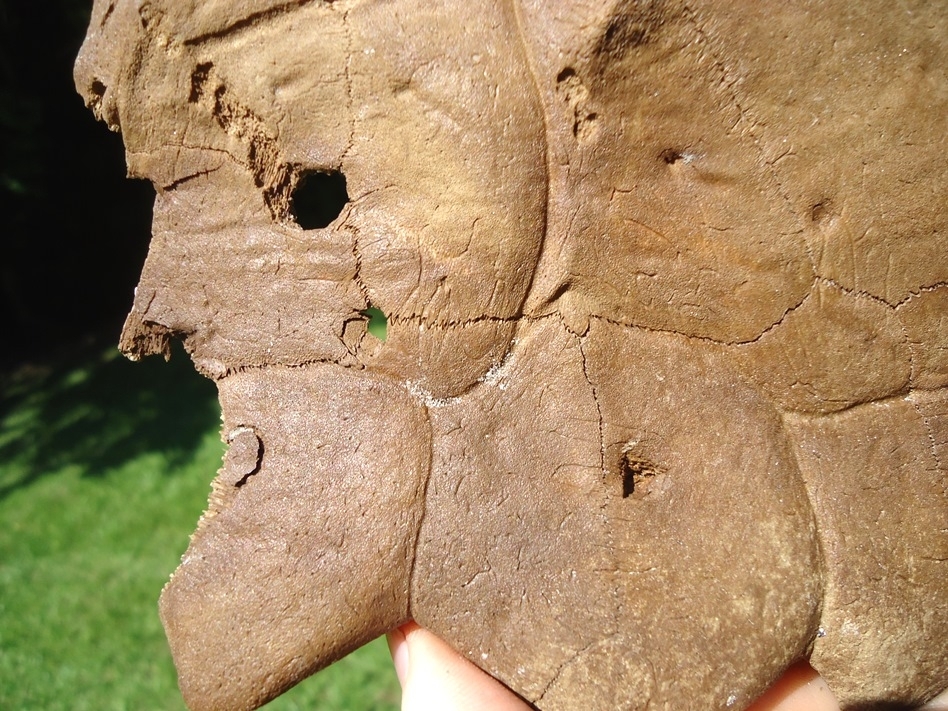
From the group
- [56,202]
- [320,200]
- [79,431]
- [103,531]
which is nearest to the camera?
[103,531]

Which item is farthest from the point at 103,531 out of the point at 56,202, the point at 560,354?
the point at 560,354

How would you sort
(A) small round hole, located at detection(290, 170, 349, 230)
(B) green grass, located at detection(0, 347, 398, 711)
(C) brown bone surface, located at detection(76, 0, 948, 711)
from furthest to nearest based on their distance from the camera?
1. (A) small round hole, located at detection(290, 170, 349, 230)
2. (B) green grass, located at detection(0, 347, 398, 711)
3. (C) brown bone surface, located at detection(76, 0, 948, 711)

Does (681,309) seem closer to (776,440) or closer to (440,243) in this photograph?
(776,440)

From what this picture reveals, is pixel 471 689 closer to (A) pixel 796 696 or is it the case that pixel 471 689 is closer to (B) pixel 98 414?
(A) pixel 796 696

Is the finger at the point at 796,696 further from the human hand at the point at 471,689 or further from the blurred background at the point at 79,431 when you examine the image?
the blurred background at the point at 79,431

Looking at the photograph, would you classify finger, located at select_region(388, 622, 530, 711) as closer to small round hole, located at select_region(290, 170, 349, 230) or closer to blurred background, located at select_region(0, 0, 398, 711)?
blurred background, located at select_region(0, 0, 398, 711)

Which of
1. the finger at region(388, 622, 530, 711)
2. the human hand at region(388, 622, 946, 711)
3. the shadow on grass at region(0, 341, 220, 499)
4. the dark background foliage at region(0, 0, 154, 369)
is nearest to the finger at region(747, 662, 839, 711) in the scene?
the human hand at region(388, 622, 946, 711)
